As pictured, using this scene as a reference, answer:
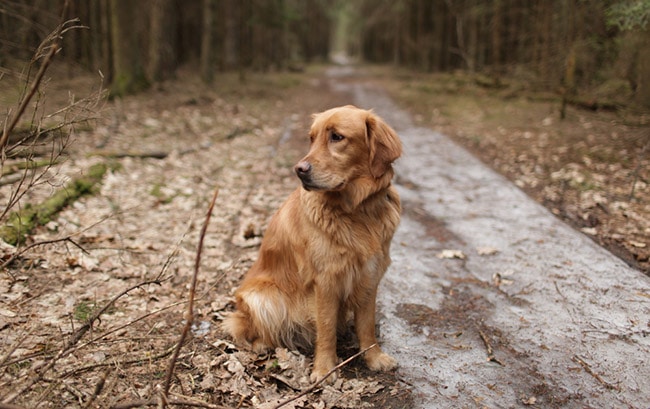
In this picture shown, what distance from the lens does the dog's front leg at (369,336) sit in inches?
143

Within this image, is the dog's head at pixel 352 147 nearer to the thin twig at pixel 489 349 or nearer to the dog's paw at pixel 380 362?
the dog's paw at pixel 380 362

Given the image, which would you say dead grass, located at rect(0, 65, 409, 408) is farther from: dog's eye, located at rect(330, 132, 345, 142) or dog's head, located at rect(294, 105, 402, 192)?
A: dog's eye, located at rect(330, 132, 345, 142)

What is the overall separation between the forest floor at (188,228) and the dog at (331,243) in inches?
10.6

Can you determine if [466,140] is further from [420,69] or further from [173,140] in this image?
[420,69]

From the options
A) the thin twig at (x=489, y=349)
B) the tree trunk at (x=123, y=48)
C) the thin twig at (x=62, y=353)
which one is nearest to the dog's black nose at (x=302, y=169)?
the thin twig at (x=62, y=353)

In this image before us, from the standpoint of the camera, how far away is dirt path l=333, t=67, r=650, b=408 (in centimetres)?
340

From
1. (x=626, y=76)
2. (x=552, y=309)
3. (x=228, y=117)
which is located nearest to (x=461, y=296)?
(x=552, y=309)

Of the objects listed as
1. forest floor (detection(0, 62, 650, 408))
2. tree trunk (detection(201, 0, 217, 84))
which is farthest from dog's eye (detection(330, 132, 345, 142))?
tree trunk (detection(201, 0, 217, 84))

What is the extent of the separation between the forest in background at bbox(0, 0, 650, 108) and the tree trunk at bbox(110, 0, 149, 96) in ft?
0.09

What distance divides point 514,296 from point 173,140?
25.3 ft

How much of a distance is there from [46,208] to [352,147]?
13.3ft

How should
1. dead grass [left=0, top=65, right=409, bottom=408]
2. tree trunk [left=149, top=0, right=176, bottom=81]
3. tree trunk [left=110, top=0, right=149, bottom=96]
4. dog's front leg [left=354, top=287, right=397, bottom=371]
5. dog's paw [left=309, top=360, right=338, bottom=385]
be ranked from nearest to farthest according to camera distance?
dead grass [left=0, top=65, right=409, bottom=408], dog's paw [left=309, top=360, right=338, bottom=385], dog's front leg [left=354, top=287, right=397, bottom=371], tree trunk [left=110, top=0, right=149, bottom=96], tree trunk [left=149, top=0, right=176, bottom=81]

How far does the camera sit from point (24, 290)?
405cm

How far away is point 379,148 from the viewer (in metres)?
3.42
